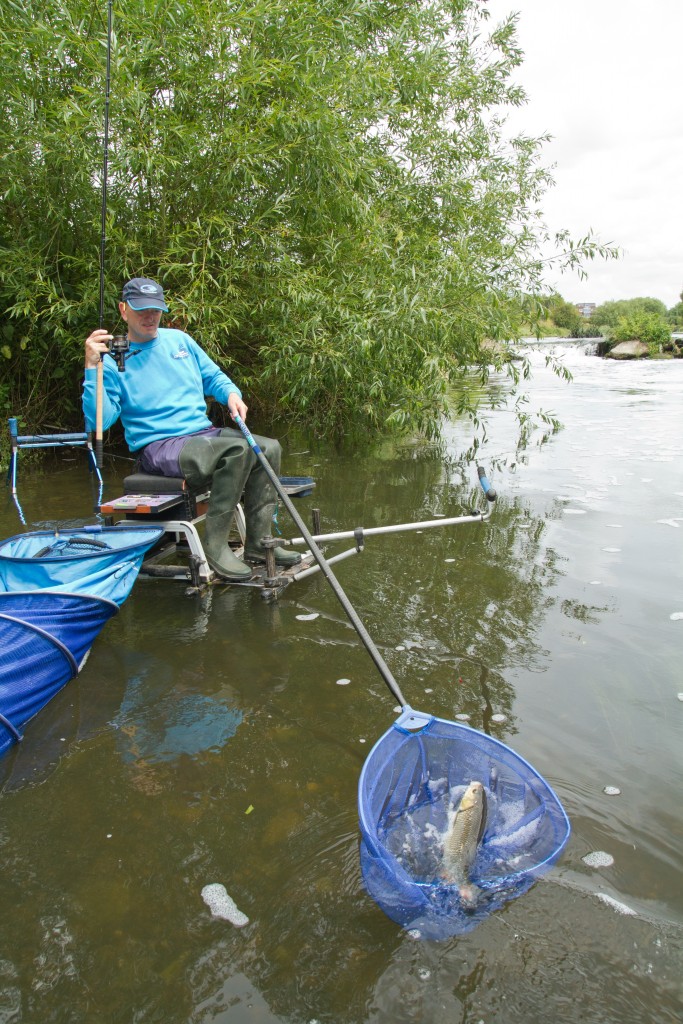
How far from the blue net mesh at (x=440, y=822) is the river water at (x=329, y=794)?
0.08 meters

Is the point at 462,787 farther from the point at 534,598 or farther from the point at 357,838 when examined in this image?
the point at 534,598

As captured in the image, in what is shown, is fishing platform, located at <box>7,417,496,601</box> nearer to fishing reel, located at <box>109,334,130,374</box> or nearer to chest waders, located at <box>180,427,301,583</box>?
chest waders, located at <box>180,427,301,583</box>

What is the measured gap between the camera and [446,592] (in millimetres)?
4676

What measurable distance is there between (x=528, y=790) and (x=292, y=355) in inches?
242

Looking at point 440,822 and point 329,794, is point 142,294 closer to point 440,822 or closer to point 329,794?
point 329,794

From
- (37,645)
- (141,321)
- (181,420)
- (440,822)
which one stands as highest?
(141,321)

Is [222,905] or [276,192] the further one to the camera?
[276,192]

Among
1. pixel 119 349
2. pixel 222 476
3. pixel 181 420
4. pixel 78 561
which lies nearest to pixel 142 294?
pixel 119 349

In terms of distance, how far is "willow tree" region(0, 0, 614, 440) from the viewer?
6.57 metres

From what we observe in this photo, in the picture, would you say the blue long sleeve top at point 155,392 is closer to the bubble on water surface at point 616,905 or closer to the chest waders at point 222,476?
the chest waders at point 222,476

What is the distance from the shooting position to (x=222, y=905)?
217 cm

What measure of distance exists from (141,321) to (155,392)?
1.38 feet

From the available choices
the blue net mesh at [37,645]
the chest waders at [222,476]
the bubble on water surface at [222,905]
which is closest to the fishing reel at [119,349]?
the chest waders at [222,476]

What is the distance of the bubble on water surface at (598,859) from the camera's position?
2.32 meters
